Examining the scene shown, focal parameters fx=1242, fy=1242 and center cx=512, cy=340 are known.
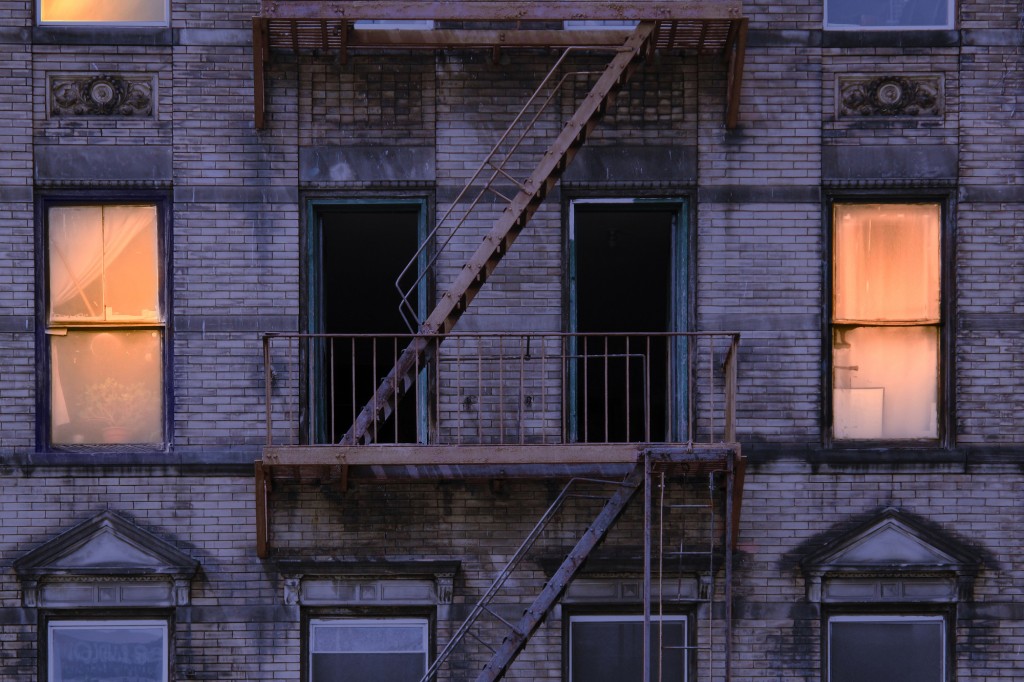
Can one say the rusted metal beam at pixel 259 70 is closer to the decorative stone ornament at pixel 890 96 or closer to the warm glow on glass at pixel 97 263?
the warm glow on glass at pixel 97 263

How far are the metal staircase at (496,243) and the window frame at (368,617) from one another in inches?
57.9

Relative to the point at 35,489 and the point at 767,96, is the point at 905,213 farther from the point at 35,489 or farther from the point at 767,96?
the point at 35,489

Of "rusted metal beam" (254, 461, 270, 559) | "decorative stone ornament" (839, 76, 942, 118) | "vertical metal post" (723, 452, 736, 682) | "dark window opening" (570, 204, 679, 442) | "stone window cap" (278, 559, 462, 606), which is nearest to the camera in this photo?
"vertical metal post" (723, 452, 736, 682)

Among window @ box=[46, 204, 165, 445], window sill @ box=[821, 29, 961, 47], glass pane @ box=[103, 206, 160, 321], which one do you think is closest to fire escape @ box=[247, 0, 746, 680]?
window sill @ box=[821, 29, 961, 47]

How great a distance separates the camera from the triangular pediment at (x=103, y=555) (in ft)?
29.8

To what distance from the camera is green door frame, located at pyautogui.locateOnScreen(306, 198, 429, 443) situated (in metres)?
9.48

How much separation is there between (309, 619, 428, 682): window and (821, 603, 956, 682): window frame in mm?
3012

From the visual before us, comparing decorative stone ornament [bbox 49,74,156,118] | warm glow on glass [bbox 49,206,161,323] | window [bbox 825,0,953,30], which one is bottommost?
warm glow on glass [bbox 49,206,161,323]

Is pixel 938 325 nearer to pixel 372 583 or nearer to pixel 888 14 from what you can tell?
pixel 888 14

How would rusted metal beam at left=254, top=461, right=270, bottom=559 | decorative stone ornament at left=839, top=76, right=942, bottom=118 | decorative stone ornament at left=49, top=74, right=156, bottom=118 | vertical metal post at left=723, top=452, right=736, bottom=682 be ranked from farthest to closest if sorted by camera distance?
decorative stone ornament at left=839, top=76, right=942, bottom=118 → decorative stone ornament at left=49, top=74, right=156, bottom=118 → rusted metal beam at left=254, top=461, right=270, bottom=559 → vertical metal post at left=723, top=452, right=736, bottom=682

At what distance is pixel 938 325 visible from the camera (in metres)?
9.55

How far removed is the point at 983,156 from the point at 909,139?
582 millimetres

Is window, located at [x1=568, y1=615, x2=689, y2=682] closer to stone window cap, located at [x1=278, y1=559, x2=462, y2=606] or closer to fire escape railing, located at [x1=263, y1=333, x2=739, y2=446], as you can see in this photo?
stone window cap, located at [x1=278, y1=559, x2=462, y2=606]

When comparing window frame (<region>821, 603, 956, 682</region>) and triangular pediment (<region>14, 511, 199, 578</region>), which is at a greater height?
triangular pediment (<region>14, 511, 199, 578</region>)
